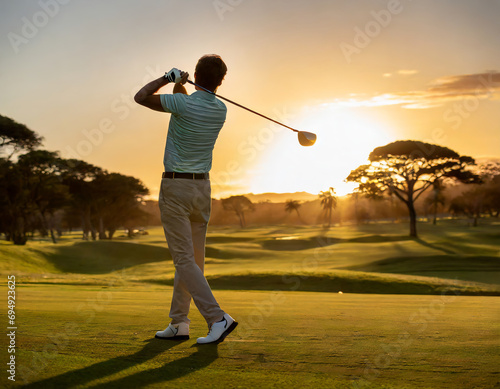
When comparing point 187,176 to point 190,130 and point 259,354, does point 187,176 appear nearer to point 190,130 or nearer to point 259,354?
point 190,130

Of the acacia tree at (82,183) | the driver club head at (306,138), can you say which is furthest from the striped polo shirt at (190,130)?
the acacia tree at (82,183)

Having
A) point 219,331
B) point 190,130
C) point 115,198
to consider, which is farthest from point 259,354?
point 115,198

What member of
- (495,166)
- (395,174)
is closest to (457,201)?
(495,166)

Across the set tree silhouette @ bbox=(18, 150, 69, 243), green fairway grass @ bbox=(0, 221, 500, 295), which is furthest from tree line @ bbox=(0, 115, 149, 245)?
green fairway grass @ bbox=(0, 221, 500, 295)

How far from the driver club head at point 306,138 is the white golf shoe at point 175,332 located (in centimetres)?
255

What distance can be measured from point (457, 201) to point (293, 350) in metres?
124

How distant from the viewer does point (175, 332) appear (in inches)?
202

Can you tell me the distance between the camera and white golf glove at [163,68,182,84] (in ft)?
16.9

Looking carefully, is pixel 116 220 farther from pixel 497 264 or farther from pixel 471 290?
pixel 471 290

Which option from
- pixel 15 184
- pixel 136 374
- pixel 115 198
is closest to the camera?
pixel 136 374

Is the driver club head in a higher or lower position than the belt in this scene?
higher

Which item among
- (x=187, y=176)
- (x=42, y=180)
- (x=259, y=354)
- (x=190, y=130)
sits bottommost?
(x=259, y=354)

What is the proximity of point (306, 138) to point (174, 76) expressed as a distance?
6.28 feet

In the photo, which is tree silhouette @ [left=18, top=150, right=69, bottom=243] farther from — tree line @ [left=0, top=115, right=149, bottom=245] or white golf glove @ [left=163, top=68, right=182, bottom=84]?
white golf glove @ [left=163, top=68, right=182, bottom=84]
